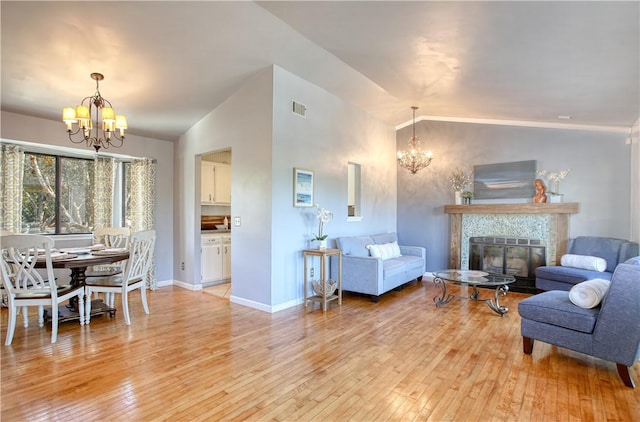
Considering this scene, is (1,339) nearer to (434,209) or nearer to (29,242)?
(29,242)

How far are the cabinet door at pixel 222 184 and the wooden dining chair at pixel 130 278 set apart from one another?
7.18 ft

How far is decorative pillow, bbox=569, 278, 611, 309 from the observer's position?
276cm

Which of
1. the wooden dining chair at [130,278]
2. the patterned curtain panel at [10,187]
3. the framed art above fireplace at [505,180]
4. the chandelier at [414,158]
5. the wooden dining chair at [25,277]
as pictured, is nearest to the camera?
the wooden dining chair at [25,277]

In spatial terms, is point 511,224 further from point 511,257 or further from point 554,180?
point 554,180

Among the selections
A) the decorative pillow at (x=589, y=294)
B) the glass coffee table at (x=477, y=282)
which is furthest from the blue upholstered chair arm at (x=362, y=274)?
the decorative pillow at (x=589, y=294)

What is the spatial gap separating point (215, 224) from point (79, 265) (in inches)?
118

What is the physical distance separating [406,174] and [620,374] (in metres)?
4.94

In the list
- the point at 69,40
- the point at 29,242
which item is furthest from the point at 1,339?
the point at 69,40

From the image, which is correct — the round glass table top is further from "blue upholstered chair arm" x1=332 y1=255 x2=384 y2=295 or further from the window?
the window

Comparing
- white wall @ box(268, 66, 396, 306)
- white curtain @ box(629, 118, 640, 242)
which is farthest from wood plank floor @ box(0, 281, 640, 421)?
white curtain @ box(629, 118, 640, 242)

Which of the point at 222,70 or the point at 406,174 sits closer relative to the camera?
the point at 222,70

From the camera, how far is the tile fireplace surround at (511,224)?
5.35 meters

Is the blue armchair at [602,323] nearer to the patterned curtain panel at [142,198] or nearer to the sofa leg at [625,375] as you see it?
the sofa leg at [625,375]

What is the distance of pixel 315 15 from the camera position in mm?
3121
